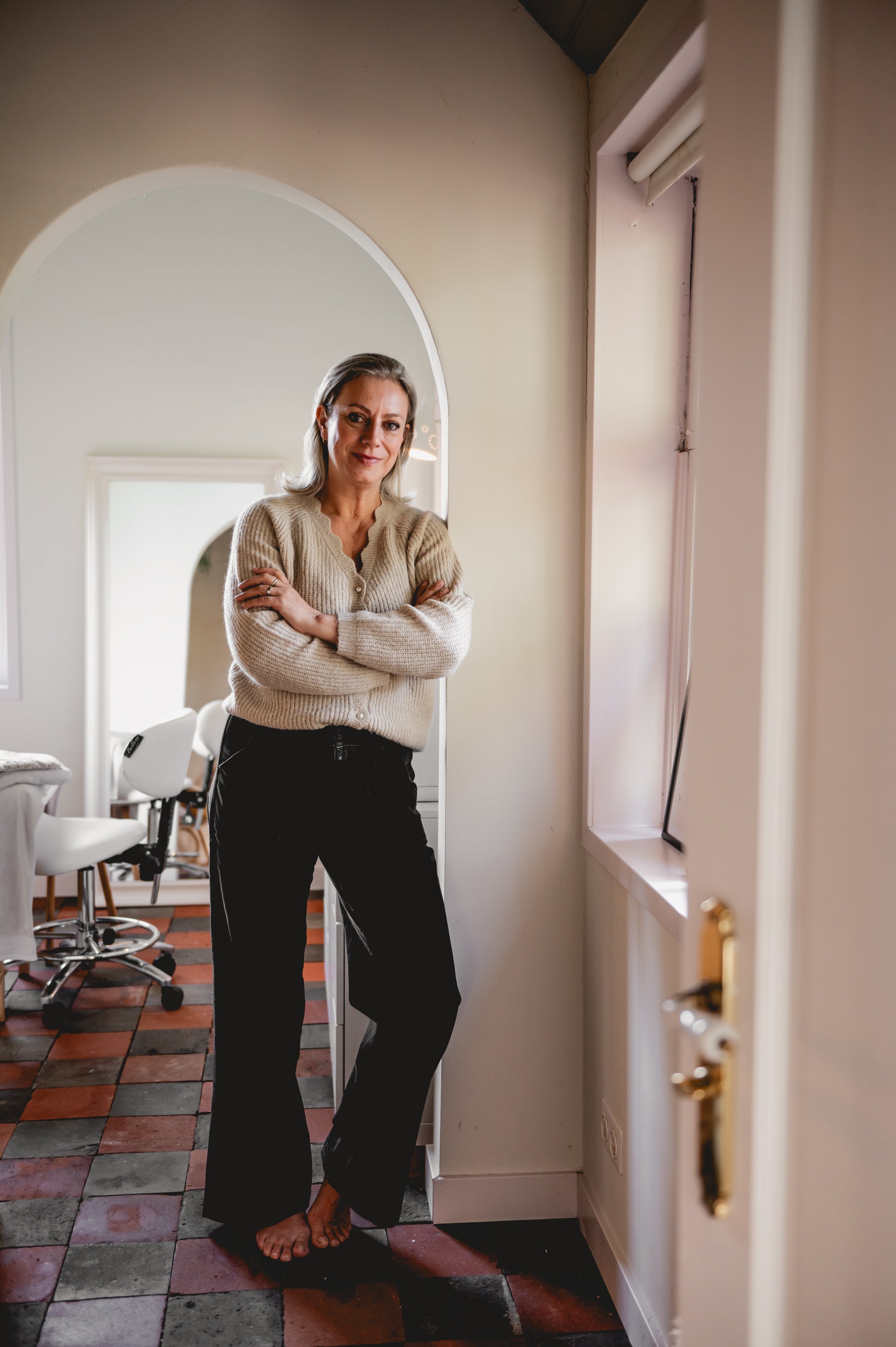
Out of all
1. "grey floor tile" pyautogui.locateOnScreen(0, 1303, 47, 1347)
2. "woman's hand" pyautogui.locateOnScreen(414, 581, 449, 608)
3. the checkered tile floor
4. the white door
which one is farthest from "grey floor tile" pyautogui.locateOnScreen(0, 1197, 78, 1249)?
the white door

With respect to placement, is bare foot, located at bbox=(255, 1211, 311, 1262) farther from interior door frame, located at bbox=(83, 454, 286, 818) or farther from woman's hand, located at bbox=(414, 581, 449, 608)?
interior door frame, located at bbox=(83, 454, 286, 818)

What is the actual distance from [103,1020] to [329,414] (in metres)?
2.19

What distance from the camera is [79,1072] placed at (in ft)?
9.10

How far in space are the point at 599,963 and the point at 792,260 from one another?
160 centimetres

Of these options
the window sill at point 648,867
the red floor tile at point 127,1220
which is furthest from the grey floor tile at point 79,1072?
the window sill at point 648,867

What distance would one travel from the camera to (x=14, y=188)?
1.90 metres

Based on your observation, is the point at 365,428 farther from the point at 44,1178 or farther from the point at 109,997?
the point at 109,997

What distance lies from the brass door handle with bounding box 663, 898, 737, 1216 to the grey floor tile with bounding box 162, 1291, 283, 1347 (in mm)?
1354

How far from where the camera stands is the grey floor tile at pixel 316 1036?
2.98m

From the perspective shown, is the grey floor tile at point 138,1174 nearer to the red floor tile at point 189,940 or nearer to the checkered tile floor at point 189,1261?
the checkered tile floor at point 189,1261

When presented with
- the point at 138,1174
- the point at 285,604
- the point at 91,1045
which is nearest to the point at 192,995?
the point at 91,1045

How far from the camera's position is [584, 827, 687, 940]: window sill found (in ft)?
5.24

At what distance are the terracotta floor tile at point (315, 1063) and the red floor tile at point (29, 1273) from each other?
2.93ft

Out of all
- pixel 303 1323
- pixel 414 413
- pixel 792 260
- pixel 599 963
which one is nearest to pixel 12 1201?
pixel 303 1323
